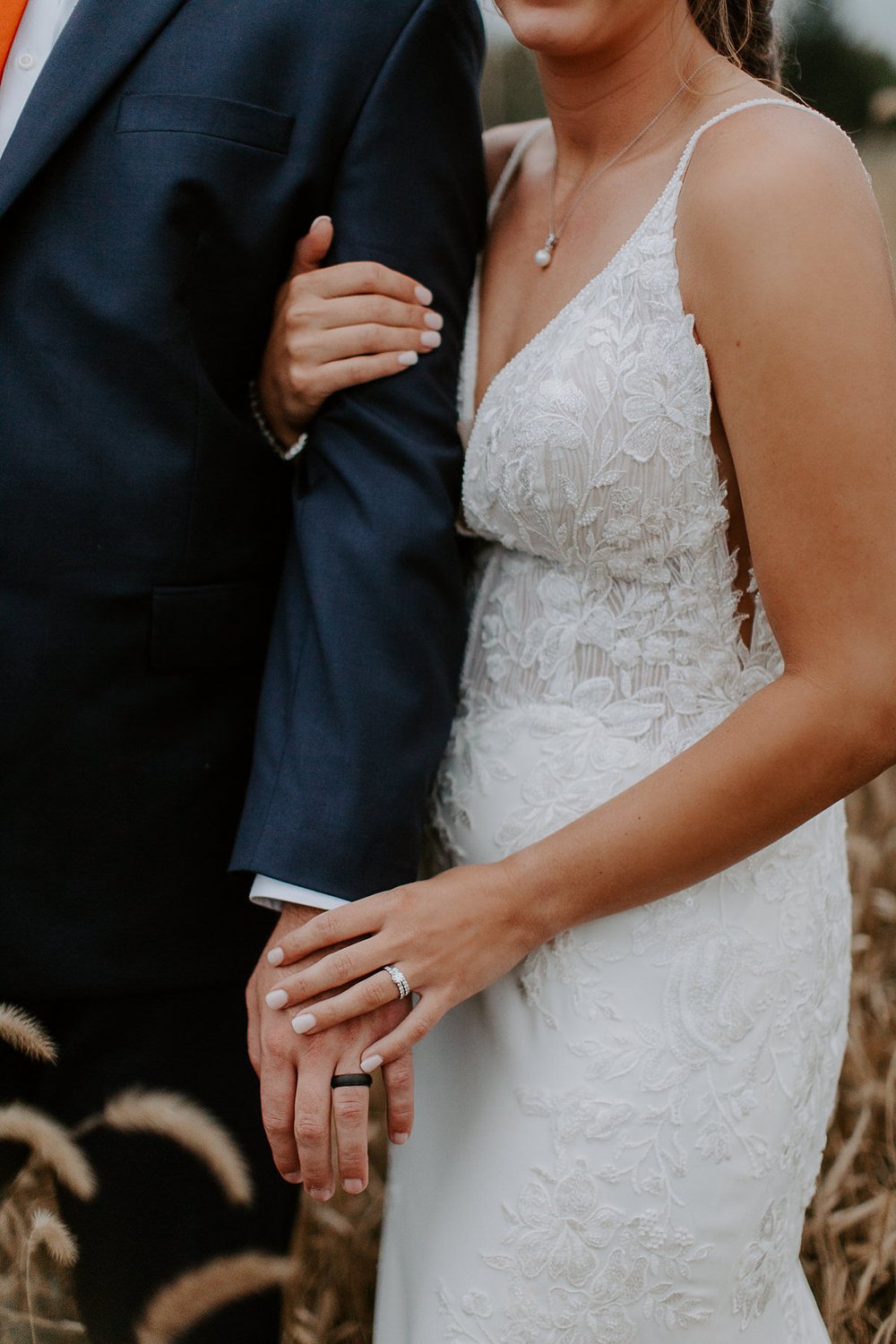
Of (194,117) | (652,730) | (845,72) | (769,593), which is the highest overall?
(845,72)

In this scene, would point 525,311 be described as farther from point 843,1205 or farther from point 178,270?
point 843,1205

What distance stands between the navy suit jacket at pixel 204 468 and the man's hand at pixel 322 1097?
16cm

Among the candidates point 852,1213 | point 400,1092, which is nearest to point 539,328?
point 400,1092

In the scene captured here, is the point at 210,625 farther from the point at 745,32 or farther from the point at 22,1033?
the point at 745,32

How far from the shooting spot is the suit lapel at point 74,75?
1385mm

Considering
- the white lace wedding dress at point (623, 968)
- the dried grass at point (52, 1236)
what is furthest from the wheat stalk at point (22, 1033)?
the white lace wedding dress at point (623, 968)

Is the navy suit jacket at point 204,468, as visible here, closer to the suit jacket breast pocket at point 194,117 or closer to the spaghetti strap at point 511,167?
the suit jacket breast pocket at point 194,117

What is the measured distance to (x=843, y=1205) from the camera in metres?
2.22

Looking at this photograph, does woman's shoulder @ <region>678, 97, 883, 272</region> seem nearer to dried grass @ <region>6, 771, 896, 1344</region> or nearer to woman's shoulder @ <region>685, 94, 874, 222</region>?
woman's shoulder @ <region>685, 94, 874, 222</region>

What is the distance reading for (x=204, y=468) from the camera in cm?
151

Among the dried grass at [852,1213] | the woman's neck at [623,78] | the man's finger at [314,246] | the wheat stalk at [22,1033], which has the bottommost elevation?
the dried grass at [852,1213]

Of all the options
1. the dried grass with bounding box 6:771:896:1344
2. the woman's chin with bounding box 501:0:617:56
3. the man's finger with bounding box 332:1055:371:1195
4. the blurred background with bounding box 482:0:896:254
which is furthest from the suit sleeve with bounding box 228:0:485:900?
the blurred background with bounding box 482:0:896:254

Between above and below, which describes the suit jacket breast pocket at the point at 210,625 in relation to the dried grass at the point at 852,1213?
above

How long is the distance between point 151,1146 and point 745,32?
1660mm
